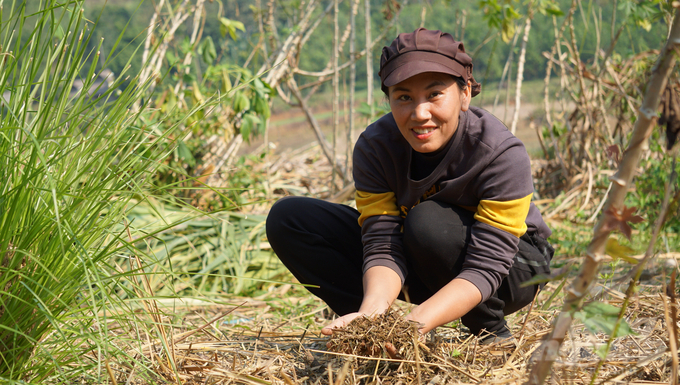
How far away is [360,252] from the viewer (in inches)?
71.9

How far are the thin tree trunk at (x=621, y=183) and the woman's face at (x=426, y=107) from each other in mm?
678

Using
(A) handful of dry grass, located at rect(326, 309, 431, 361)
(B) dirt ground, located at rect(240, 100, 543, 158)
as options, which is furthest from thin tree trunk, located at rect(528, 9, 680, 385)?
(B) dirt ground, located at rect(240, 100, 543, 158)

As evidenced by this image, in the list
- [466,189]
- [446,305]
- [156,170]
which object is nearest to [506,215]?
[466,189]

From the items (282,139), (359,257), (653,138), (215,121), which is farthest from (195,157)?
(282,139)

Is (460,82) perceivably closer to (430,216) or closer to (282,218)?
(430,216)

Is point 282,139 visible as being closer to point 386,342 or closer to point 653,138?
point 653,138

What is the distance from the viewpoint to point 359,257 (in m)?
1.83

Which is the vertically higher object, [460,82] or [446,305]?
[460,82]

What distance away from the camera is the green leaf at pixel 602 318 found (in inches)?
30.7

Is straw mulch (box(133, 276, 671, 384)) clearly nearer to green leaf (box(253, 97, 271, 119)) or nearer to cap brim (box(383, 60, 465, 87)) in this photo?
cap brim (box(383, 60, 465, 87))

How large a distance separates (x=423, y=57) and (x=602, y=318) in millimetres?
819

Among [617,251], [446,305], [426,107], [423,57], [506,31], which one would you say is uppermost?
[506,31]

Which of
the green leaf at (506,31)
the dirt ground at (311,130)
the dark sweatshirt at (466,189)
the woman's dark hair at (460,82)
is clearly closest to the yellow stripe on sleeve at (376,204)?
the dark sweatshirt at (466,189)

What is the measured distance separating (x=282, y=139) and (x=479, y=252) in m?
9.07
